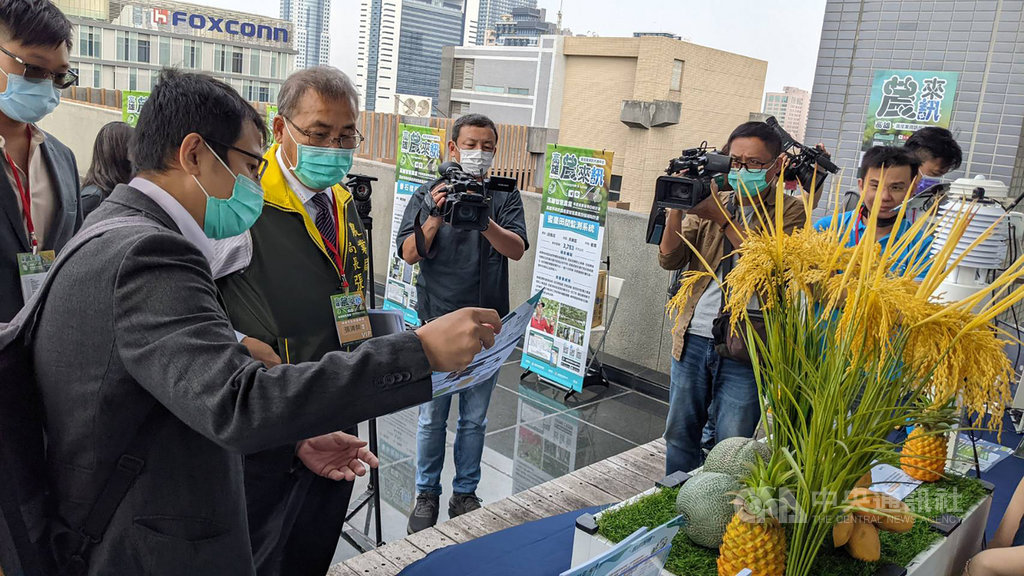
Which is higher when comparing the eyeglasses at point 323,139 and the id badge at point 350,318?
the eyeglasses at point 323,139

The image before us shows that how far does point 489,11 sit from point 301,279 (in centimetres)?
13919

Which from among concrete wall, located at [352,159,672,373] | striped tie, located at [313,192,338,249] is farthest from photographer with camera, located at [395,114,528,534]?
concrete wall, located at [352,159,672,373]

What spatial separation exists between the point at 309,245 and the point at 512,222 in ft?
4.41

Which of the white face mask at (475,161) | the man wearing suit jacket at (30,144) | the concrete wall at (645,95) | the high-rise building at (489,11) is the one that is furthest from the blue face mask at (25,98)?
the high-rise building at (489,11)

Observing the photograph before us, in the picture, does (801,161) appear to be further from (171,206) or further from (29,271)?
(29,271)

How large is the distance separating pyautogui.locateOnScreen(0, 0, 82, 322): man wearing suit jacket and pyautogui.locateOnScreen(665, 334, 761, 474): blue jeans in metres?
2.23

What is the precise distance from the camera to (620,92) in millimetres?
29703

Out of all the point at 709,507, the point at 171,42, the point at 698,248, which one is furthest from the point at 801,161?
the point at 171,42

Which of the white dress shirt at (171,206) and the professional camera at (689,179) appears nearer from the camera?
the white dress shirt at (171,206)

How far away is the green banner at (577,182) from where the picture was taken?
460cm

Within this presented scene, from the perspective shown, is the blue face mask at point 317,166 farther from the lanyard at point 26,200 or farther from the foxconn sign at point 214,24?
the foxconn sign at point 214,24

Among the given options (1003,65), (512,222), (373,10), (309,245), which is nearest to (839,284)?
(309,245)

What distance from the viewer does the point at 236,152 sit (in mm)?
1211

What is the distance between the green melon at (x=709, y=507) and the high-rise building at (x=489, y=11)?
362 feet
